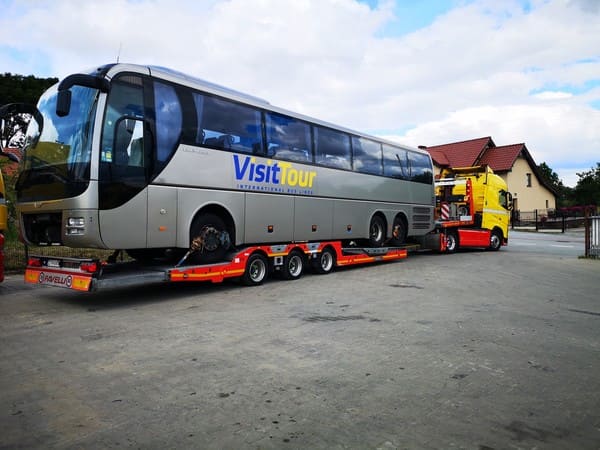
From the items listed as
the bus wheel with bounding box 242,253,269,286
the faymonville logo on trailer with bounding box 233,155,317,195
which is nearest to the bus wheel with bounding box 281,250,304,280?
the bus wheel with bounding box 242,253,269,286

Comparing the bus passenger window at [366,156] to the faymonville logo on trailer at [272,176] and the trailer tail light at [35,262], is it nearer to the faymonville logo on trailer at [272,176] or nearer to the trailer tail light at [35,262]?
the faymonville logo on trailer at [272,176]

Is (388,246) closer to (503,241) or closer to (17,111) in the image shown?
(503,241)

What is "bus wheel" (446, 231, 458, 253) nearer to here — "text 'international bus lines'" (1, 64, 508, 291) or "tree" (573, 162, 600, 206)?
"text 'international bus lines'" (1, 64, 508, 291)

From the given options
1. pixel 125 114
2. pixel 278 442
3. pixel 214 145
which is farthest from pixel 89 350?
pixel 214 145

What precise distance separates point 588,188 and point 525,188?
14.5m

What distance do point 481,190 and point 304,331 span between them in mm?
15195

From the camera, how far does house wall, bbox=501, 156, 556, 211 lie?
142 ft

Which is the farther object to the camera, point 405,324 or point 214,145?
point 214,145

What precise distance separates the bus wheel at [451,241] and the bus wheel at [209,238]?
1159cm

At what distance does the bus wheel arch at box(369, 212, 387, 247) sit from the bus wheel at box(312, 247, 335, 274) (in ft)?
6.82

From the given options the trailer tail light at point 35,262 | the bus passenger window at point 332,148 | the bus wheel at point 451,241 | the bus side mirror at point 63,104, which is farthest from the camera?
the bus wheel at point 451,241

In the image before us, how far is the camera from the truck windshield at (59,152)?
695 centimetres

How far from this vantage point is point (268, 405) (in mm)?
3553

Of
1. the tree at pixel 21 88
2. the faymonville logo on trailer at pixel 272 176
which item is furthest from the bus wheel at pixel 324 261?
the tree at pixel 21 88
